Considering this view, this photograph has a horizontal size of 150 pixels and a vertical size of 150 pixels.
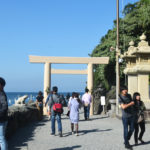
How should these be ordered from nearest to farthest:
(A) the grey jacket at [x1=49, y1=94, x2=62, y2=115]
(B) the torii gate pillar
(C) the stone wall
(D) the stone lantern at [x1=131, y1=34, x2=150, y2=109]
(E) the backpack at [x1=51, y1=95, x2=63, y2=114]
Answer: (C) the stone wall < (E) the backpack at [x1=51, y1=95, x2=63, y2=114] < (A) the grey jacket at [x1=49, y1=94, x2=62, y2=115] < (D) the stone lantern at [x1=131, y1=34, x2=150, y2=109] < (B) the torii gate pillar

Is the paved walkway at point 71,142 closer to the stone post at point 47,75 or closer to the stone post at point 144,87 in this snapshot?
the stone post at point 144,87

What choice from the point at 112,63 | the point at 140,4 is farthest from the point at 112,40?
the point at 140,4

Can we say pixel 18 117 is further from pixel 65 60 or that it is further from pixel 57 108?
pixel 65 60

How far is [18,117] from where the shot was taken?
11.1 meters

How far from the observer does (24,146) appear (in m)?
7.60

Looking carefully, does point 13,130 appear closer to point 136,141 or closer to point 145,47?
point 136,141

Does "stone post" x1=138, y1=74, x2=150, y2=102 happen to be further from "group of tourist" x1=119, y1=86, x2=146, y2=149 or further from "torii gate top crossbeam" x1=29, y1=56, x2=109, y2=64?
"torii gate top crossbeam" x1=29, y1=56, x2=109, y2=64

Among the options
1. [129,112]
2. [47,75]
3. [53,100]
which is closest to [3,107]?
[129,112]

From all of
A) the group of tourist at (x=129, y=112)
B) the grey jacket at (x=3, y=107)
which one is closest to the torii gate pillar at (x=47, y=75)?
the group of tourist at (x=129, y=112)

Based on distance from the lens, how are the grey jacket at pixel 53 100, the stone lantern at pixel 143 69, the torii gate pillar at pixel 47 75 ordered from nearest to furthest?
the grey jacket at pixel 53 100 → the stone lantern at pixel 143 69 → the torii gate pillar at pixel 47 75

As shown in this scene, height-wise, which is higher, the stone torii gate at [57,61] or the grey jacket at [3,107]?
the stone torii gate at [57,61]

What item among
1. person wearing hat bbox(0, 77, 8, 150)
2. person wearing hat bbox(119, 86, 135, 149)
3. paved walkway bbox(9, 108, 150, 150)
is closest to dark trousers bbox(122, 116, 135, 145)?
person wearing hat bbox(119, 86, 135, 149)

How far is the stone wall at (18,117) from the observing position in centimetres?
919

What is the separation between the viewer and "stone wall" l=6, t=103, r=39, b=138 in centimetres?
919
